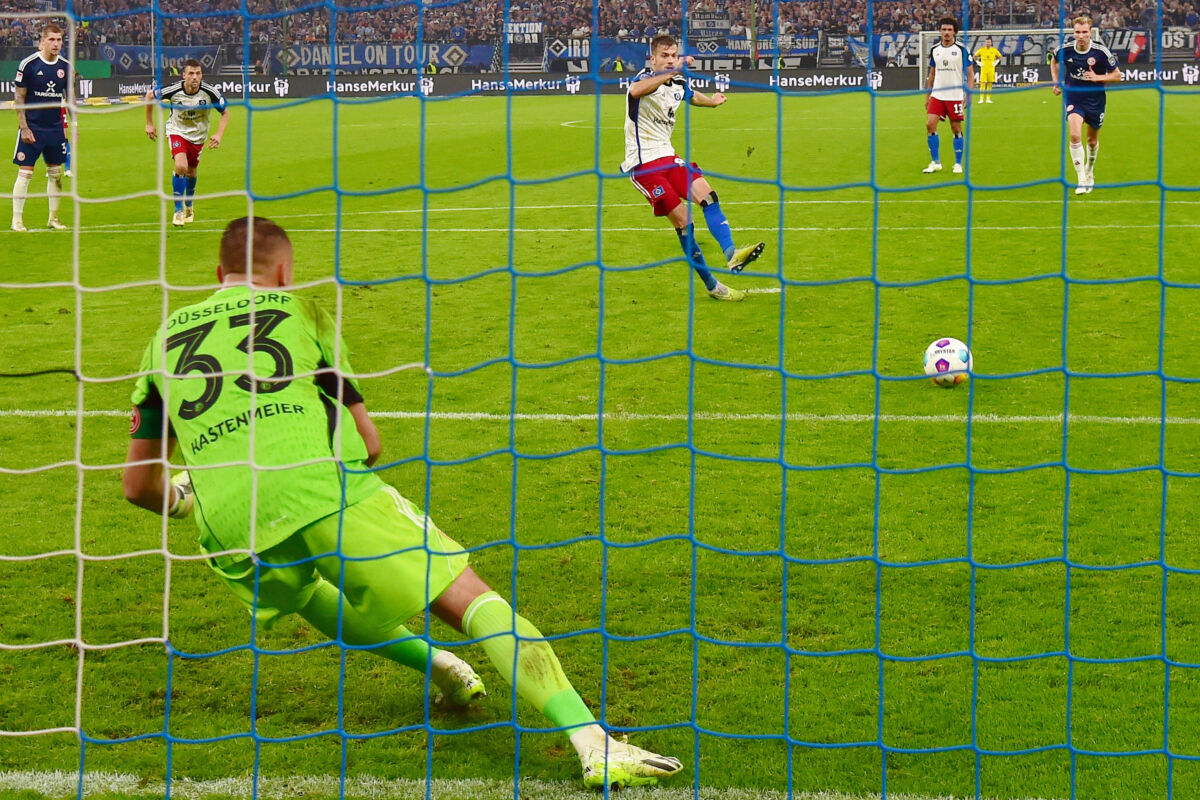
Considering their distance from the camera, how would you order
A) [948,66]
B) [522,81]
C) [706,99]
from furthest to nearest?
[522,81], [948,66], [706,99]

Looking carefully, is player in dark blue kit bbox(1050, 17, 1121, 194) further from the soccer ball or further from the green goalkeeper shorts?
the green goalkeeper shorts

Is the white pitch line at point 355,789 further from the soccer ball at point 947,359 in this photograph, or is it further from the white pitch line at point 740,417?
the soccer ball at point 947,359

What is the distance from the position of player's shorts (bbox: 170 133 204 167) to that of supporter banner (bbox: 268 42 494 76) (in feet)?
53.8

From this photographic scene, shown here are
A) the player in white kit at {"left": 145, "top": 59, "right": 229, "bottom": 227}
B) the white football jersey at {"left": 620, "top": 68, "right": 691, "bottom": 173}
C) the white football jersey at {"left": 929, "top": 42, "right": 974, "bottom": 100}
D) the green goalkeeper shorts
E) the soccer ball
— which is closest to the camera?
the green goalkeeper shorts

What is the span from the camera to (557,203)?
14242 mm

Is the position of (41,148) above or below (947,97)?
below

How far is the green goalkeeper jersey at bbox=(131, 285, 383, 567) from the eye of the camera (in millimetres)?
3516

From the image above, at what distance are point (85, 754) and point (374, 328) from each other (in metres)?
5.13

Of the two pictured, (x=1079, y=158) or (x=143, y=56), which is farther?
(x=143, y=56)

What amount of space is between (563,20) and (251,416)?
97.5ft

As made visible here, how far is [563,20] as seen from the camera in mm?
31797

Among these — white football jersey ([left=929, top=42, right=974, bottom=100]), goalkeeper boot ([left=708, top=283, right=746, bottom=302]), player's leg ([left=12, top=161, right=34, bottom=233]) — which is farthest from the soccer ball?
white football jersey ([left=929, top=42, right=974, bottom=100])

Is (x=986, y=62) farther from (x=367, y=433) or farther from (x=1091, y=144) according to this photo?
(x=367, y=433)

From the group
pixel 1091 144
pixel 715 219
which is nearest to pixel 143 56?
pixel 1091 144
